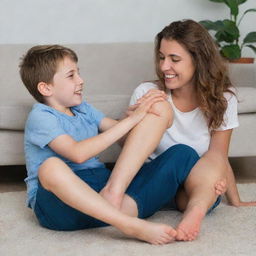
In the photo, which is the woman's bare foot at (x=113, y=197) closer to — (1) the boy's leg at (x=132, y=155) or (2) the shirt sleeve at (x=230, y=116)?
(1) the boy's leg at (x=132, y=155)

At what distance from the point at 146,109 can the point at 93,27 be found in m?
1.89

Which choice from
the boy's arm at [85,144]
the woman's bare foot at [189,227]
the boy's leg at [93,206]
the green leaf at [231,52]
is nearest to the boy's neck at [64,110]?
the boy's arm at [85,144]

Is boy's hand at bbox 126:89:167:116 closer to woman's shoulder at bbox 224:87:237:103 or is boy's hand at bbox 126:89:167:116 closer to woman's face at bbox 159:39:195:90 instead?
woman's face at bbox 159:39:195:90

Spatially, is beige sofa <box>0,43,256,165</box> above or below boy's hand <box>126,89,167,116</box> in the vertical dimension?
below

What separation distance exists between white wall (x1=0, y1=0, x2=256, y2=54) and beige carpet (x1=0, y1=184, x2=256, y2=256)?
→ 1.75 metres

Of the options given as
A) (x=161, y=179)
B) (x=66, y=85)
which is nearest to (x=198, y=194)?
(x=161, y=179)

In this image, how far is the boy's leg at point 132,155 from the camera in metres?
1.86

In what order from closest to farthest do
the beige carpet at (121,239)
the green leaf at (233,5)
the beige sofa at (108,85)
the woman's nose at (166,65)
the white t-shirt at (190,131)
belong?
1. the beige carpet at (121,239)
2. the woman's nose at (166,65)
3. the white t-shirt at (190,131)
4. the beige sofa at (108,85)
5. the green leaf at (233,5)

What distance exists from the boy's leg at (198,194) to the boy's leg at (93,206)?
0.21 ft

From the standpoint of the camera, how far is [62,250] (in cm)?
173

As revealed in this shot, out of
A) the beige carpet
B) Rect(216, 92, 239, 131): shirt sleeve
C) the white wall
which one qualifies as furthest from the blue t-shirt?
the white wall

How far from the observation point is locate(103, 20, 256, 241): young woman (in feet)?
6.57

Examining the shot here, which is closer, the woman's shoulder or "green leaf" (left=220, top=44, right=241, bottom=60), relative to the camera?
the woman's shoulder

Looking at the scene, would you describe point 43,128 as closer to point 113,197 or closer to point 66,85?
point 66,85
